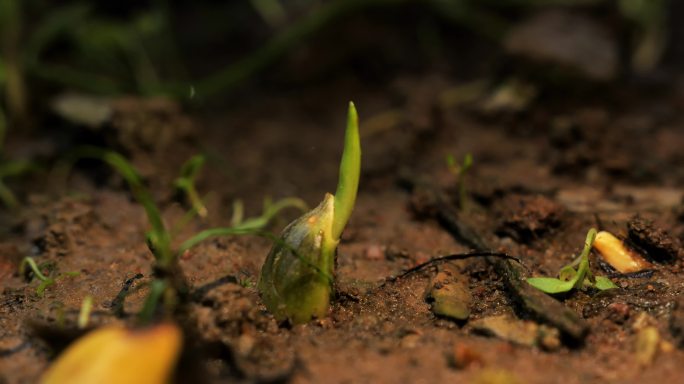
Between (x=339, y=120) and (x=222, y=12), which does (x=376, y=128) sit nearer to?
(x=339, y=120)

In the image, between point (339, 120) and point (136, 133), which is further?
point (339, 120)

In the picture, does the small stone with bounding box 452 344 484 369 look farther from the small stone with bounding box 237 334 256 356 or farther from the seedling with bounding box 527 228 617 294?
the small stone with bounding box 237 334 256 356

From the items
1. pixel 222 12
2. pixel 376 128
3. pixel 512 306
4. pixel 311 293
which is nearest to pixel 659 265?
pixel 512 306

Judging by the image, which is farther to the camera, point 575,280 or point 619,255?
point 619,255

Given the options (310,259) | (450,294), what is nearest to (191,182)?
(310,259)

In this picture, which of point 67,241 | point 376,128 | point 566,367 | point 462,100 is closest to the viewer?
point 566,367

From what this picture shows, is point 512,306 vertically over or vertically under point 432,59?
under

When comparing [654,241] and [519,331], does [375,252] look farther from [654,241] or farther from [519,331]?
[654,241]

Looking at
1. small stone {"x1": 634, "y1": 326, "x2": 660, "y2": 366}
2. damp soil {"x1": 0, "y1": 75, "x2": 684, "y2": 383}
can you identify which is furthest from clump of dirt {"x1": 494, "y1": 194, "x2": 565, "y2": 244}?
small stone {"x1": 634, "y1": 326, "x2": 660, "y2": 366}
